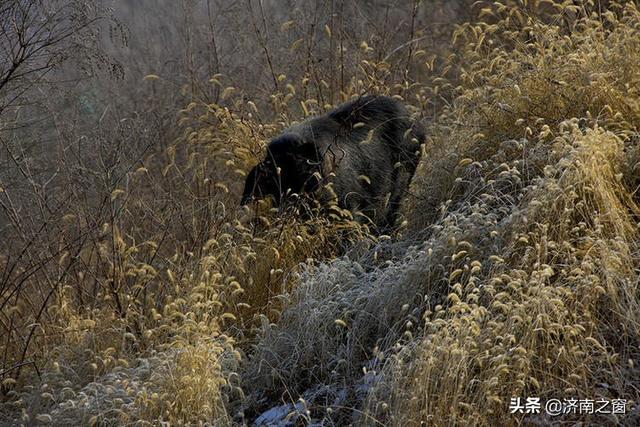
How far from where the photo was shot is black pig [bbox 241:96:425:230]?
7109 mm

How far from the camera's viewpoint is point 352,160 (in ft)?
24.6

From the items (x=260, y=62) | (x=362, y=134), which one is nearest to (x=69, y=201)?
(x=362, y=134)

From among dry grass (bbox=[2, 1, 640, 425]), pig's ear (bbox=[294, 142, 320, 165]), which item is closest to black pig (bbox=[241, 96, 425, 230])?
pig's ear (bbox=[294, 142, 320, 165])

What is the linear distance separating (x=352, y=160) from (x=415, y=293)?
6.98 feet

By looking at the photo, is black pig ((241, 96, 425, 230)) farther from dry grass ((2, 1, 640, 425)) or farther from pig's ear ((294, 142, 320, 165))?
dry grass ((2, 1, 640, 425))

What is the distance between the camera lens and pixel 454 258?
5332 mm

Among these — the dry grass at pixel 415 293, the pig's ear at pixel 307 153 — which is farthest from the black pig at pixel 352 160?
the dry grass at pixel 415 293

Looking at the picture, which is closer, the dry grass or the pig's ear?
the dry grass

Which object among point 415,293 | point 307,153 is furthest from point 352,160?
point 415,293

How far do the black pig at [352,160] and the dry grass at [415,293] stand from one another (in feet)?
0.75

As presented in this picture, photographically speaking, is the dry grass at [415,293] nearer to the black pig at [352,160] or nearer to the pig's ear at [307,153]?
the black pig at [352,160]

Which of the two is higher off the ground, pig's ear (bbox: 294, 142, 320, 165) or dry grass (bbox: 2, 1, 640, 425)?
pig's ear (bbox: 294, 142, 320, 165)

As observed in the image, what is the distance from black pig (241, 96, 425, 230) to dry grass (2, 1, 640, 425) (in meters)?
0.23

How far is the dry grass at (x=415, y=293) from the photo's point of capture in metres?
4.87
